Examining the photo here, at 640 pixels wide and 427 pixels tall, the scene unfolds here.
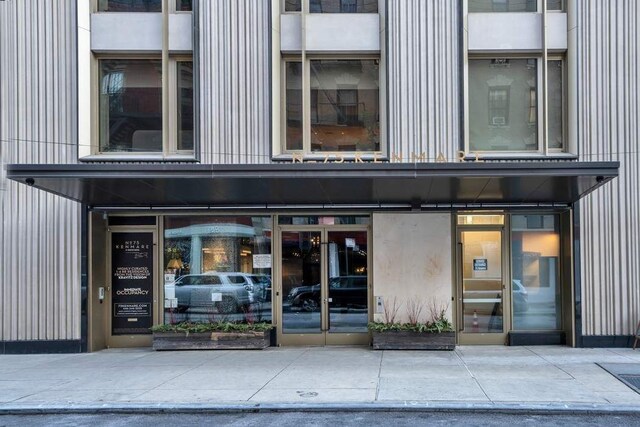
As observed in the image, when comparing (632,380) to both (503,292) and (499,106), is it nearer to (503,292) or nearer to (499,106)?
(503,292)

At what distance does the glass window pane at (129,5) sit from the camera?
12586 mm

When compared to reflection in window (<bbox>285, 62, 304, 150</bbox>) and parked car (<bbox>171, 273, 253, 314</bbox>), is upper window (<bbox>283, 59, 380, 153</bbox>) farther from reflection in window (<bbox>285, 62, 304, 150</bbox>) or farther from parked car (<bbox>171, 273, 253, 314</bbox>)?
parked car (<bbox>171, 273, 253, 314</bbox>)

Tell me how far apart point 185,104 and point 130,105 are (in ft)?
4.06

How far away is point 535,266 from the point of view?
12586 millimetres

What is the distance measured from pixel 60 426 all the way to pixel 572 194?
9.38 meters

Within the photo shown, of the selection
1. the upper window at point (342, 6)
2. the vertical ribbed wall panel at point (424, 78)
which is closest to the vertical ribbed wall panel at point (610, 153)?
the vertical ribbed wall panel at point (424, 78)

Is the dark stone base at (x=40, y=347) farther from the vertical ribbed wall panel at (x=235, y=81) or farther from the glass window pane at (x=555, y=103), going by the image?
the glass window pane at (x=555, y=103)

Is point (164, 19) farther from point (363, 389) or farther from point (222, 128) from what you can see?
point (363, 389)

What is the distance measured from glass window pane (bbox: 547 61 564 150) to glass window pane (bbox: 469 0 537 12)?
1.26 metres

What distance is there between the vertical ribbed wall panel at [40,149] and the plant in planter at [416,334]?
626 cm

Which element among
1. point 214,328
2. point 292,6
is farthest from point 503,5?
point 214,328

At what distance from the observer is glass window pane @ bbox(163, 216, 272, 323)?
1273 centimetres

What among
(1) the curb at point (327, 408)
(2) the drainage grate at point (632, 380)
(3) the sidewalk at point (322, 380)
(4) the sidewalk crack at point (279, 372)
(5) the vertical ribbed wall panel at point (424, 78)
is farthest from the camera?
(5) the vertical ribbed wall panel at point (424, 78)

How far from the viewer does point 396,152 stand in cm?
1208
